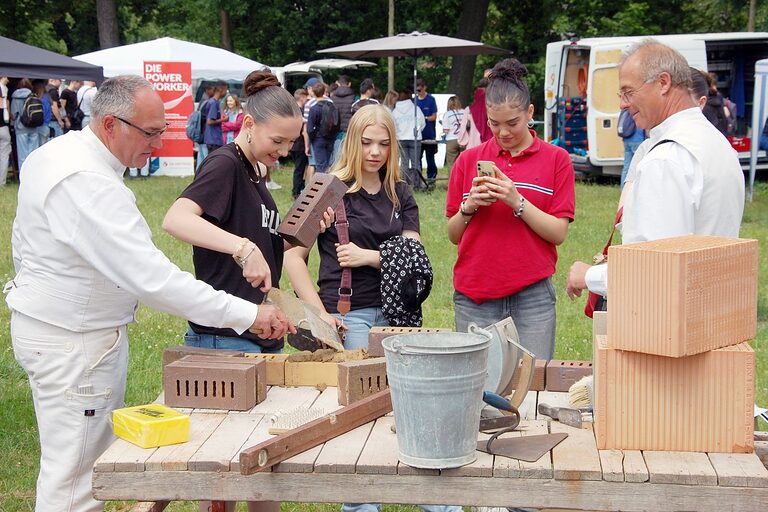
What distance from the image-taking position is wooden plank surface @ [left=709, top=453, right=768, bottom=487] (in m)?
A: 2.29

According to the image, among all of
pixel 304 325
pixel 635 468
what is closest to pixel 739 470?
pixel 635 468

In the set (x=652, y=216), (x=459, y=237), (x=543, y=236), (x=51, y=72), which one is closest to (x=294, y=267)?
(x=459, y=237)

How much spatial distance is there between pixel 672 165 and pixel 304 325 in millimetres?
1294

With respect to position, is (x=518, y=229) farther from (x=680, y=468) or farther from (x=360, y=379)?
(x=680, y=468)

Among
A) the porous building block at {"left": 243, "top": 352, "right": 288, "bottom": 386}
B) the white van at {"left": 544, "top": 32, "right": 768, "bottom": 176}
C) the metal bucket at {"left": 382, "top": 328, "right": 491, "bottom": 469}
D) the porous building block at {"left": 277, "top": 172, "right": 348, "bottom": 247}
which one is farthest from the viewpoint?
the white van at {"left": 544, "top": 32, "right": 768, "bottom": 176}

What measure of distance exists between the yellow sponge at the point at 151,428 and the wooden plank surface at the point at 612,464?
111cm

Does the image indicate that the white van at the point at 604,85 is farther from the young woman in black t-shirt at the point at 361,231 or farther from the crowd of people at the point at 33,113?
the young woman in black t-shirt at the point at 361,231

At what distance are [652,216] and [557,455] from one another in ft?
2.71

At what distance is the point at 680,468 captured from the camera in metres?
2.36

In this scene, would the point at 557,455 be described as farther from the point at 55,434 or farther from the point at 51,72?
the point at 51,72

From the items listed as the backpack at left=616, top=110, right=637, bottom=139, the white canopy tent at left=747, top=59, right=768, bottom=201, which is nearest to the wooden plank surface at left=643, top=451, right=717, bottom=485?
the backpack at left=616, top=110, right=637, bottom=139

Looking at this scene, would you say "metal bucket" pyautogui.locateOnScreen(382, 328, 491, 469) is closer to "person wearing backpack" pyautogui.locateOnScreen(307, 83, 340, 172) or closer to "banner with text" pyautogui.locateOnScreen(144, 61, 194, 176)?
"person wearing backpack" pyautogui.locateOnScreen(307, 83, 340, 172)

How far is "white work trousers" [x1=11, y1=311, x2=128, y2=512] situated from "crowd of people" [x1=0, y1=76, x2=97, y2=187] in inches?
538

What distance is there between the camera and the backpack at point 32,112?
15.9 metres
